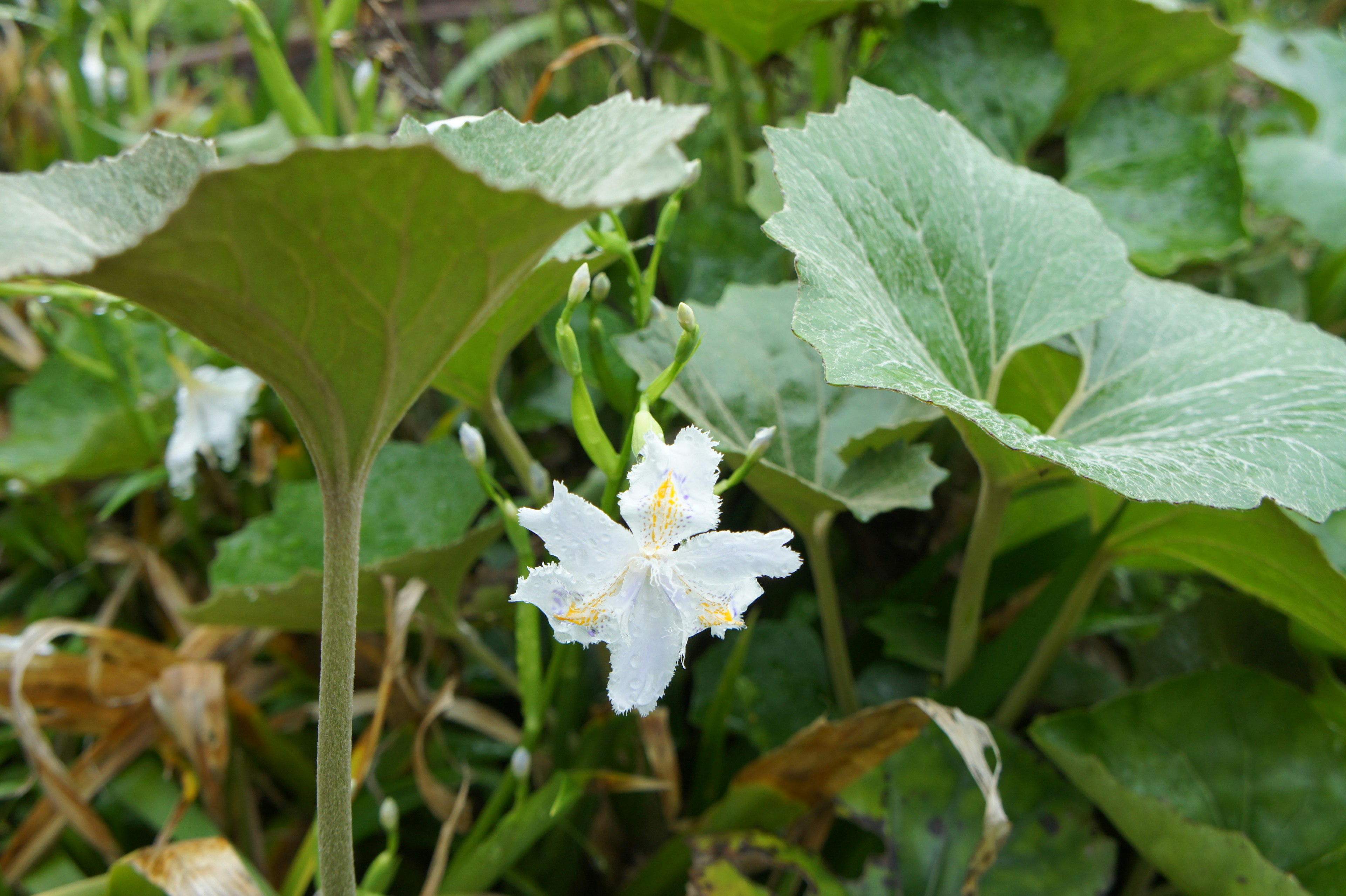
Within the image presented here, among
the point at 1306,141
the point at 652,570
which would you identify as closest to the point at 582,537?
the point at 652,570

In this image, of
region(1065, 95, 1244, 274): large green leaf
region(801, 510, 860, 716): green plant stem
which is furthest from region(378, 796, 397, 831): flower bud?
region(1065, 95, 1244, 274): large green leaf

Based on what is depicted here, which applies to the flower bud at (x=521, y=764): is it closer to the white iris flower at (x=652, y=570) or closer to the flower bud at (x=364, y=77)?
the white iris flower at (x=652, y=570)

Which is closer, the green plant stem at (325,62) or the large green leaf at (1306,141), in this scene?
the green plant stem at (325,62)

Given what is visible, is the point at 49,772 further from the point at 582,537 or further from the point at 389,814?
the point at 582,537

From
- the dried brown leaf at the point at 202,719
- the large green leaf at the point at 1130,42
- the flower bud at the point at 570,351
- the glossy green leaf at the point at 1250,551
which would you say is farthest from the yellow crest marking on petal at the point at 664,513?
the large green leaf at the point at 1130,42

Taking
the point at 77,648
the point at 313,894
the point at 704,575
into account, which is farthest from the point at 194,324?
the point at 77,648
